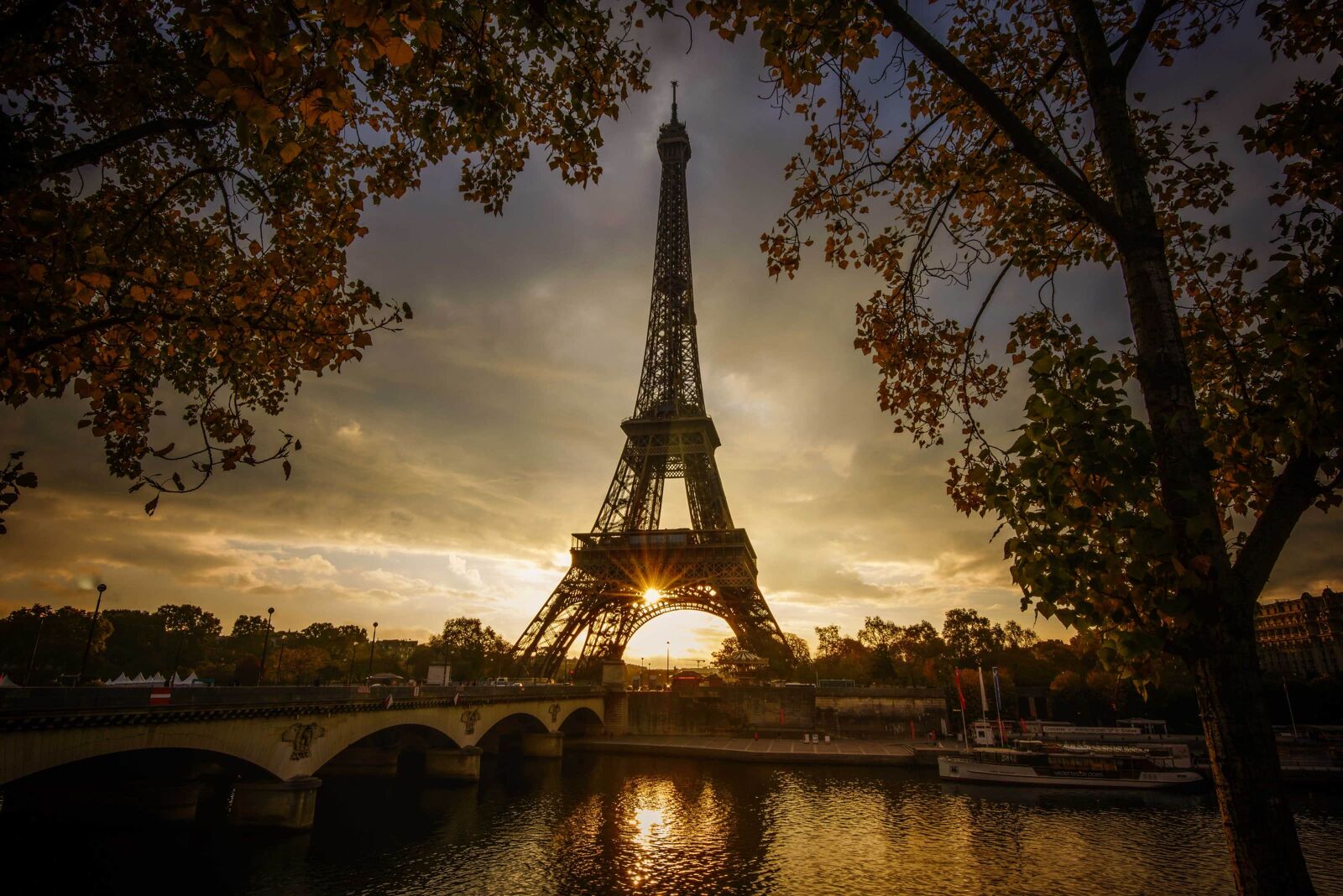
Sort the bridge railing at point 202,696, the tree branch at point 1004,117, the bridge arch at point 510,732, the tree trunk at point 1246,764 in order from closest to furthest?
the tree trunk at point 1246,764 → the tree branch at point 1004,117 → the bridge railing at point 202,696 → the bridge arch at point 510,732

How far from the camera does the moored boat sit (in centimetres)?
3666

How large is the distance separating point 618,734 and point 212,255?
189 ft

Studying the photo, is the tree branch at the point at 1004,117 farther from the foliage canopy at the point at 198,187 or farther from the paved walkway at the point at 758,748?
the paved walkway at the point at 758,748

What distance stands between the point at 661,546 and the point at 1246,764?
55.7 metres

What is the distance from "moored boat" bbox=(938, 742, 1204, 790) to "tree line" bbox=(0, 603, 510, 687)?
40.6m

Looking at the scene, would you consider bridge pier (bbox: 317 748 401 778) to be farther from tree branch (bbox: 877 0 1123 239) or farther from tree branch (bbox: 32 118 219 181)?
tree branch (bbox: 877 0 1123 239)

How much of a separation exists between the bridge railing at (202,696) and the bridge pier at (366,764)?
8004mm

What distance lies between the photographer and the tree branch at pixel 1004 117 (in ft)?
14.6

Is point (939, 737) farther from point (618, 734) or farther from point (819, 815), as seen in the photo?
point (819, 815)

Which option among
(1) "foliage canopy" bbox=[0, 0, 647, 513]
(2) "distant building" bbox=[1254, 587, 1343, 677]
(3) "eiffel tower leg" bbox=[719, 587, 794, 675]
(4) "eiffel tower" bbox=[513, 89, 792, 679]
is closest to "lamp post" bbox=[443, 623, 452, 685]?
(4) "eiffel tower" bbox=[513, 89, 792, 679]

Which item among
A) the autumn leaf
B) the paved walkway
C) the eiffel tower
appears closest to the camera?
the autumn leaf

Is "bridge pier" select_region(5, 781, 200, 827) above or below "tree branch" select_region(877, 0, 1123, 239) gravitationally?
below

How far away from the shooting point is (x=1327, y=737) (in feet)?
144

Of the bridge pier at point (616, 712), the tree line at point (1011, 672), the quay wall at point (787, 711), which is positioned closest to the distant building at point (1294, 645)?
the tree line at point (1011, 672)
